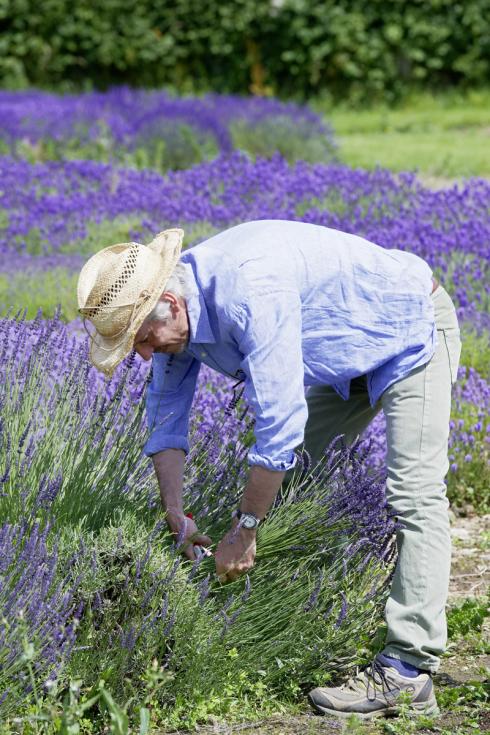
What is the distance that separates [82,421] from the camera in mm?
3211

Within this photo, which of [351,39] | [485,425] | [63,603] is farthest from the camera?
[351,39]

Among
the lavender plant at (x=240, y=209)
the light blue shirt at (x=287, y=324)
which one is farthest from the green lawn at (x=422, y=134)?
the light blue shirt at (x=287, y=324)

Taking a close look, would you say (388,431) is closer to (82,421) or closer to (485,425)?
(82,421)

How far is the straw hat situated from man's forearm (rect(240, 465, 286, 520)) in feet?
1.42

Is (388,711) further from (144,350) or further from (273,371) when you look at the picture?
(144,350)

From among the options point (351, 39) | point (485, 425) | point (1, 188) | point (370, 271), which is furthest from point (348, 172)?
point (351, 39)

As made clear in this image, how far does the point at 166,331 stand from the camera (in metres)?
2.76

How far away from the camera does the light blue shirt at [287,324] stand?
8.70 ft

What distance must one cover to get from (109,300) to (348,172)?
5474 millimetres

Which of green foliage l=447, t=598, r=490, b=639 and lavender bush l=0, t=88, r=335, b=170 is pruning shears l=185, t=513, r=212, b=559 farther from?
lavender bush l=0, t=88, r=335, b=170

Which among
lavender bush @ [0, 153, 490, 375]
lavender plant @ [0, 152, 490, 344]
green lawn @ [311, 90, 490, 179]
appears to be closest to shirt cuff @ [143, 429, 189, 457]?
lavender bush @ [0, 153, 490, 375]

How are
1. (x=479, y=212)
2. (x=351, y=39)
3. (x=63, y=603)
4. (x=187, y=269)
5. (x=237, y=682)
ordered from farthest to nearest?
(x=351, y=39) → (x=479, y=212) → (x=237, y=682) → (x=187, y=269) → (x=63, y=603)

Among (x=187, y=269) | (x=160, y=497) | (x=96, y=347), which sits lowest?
(x=160, y=497)

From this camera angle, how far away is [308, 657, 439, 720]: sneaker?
299cm
